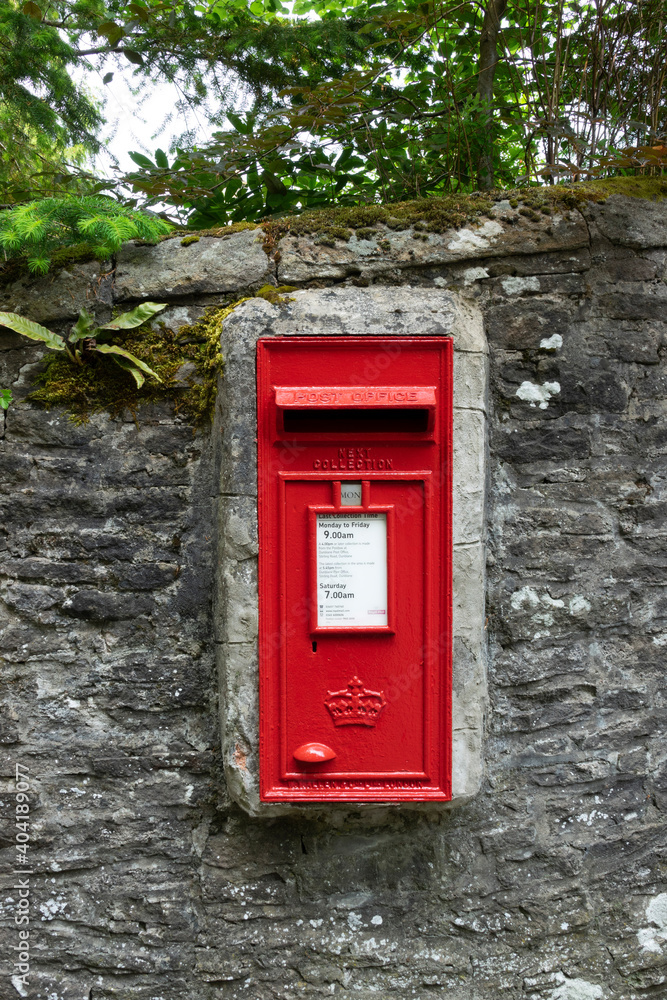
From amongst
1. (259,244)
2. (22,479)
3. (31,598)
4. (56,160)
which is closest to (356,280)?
(259,244)

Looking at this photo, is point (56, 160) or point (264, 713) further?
point (56, 160)

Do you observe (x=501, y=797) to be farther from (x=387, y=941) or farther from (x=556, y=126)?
(x=556, y=126)

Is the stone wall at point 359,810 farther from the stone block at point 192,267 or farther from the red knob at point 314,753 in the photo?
the red knob at point 314,753

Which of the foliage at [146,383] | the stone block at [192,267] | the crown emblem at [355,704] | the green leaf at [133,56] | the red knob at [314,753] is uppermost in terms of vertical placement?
the green leaf at [133,56]

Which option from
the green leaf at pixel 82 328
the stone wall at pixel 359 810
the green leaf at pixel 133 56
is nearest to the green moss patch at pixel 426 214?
the stone wall at pixel 359 810

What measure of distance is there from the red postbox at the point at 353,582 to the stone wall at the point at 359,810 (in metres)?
0.22

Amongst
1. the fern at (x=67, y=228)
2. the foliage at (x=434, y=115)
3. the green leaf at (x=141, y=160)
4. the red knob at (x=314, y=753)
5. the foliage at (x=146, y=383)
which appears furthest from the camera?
the green leaf at (x=141, y=160)

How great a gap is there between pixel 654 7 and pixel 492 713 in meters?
2.35

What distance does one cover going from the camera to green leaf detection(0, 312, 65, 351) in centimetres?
162

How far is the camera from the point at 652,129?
1.91 meters

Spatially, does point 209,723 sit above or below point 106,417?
below

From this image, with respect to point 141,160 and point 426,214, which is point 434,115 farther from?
point 141,160

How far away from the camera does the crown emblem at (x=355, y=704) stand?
1496 mm

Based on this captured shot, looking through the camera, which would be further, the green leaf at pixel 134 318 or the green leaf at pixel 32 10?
the green leaf at pixel 32 10
